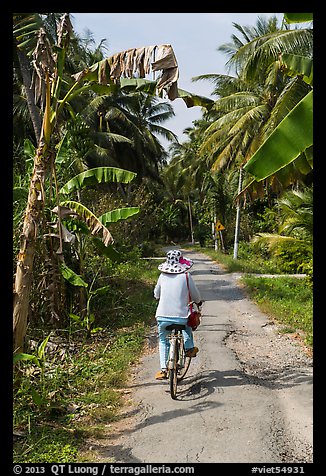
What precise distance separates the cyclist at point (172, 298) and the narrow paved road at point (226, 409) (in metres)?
0.57

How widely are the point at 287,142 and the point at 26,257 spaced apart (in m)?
3.36

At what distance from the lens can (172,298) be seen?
5965mm

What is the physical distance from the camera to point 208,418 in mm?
5117

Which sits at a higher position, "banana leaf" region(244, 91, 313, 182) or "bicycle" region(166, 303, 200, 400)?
"banana leaf" region(244, 91, 313, 182)

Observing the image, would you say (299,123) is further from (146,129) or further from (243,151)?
(146,129)

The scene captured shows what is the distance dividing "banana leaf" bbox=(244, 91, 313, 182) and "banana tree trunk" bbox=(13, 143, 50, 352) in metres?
2.92

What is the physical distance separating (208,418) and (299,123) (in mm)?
3039

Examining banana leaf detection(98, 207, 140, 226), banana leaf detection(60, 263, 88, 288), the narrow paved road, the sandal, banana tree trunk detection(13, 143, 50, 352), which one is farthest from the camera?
banana leaf detection(98, 207, 140, 226)

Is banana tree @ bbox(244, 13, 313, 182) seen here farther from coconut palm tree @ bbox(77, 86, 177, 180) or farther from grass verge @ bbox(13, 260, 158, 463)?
coconut palm tree @ bbox(77, 86, 177, 180)

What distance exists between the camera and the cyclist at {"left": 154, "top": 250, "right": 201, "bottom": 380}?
234 inches

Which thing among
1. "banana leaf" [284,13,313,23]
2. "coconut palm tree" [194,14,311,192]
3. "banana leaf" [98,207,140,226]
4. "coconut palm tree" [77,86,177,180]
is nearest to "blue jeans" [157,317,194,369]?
"banana leaf" [98,207,140,226]

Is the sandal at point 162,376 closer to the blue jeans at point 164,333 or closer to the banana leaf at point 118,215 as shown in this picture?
the blue jeans at point 164,333
